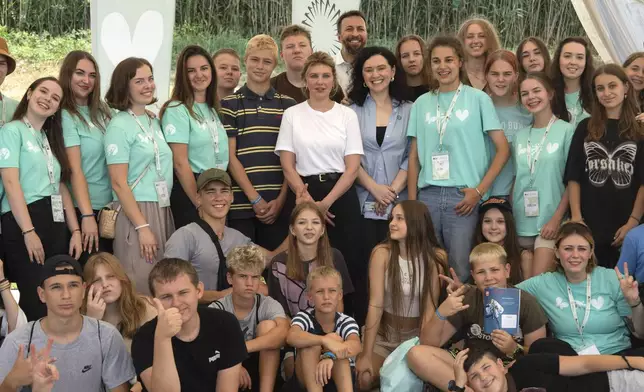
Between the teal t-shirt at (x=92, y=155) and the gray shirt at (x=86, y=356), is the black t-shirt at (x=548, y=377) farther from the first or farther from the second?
the teal t-shirt at (x=92, y=155)

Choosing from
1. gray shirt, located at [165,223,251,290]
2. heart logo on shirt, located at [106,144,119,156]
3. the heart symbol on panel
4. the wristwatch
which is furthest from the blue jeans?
the heart symbol on panel

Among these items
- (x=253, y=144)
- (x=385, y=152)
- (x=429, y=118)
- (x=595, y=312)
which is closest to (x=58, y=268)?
(x=253, y=144)

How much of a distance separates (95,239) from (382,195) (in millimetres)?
1431

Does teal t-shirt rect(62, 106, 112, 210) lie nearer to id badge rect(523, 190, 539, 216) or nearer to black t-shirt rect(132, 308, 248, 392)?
black t-shirt rect(132, 308, 248, 392)

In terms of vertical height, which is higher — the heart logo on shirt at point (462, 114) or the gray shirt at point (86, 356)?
the heart logo on shirt at point (462, 114)

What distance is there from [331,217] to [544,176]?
1073 millimetres

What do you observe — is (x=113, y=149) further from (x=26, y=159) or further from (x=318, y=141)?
(x=318, y=141)

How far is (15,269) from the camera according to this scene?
3994 mm

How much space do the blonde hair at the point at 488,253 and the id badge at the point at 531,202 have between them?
0.46m

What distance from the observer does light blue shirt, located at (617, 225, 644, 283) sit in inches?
157

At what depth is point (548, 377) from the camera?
363cm

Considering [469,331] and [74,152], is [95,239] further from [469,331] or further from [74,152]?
[469,331]

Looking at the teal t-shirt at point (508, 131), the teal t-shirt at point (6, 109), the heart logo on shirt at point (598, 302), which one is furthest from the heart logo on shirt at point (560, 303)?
the teal t-shirt at point (6, 109)

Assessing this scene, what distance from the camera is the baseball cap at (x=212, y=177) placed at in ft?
13.5
